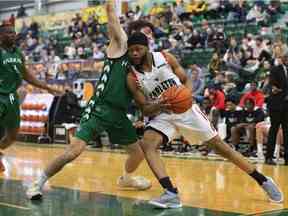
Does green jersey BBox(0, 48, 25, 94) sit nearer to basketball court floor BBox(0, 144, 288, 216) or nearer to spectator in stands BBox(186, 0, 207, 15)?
basketball court floor BBox(0, 144, 288, 216)

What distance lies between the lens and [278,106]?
10516mm

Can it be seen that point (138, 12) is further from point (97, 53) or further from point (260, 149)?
point (260, 149)

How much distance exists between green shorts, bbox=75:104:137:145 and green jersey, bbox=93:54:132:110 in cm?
8

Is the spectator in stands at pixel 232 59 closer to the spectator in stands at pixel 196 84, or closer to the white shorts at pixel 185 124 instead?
the spectator in stands at pixel 196 84

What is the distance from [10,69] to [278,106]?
542cm

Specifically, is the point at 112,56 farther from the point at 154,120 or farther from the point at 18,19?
the point at 18,19

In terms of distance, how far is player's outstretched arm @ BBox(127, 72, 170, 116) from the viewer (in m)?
5.59

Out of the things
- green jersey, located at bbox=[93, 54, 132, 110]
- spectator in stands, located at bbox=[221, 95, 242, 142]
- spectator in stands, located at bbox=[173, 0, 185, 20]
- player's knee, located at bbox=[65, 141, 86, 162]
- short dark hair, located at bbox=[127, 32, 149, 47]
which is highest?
spectator in stands, located at bbox=[173, 0, 185, 20]

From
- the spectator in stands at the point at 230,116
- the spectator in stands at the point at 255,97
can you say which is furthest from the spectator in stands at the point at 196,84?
the spectator in stands at the point at 255,97

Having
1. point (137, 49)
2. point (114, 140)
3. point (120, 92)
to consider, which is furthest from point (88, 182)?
point (137, 49)

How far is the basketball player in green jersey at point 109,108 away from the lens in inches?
230

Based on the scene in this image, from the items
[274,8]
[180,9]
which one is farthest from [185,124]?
[180,9]

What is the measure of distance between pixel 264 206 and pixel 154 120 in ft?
4.38

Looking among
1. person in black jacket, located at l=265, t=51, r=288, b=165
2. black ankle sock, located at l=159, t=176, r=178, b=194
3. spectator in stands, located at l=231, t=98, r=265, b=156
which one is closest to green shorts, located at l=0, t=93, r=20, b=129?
black ankle sock, located at l=159, t=176, r=178, b=194
